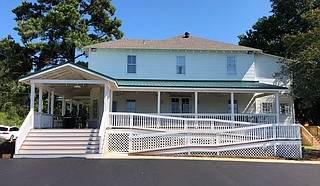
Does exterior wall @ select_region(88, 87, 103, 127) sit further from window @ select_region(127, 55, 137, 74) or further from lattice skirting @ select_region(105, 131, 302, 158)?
lattice skirting @ select_region(105, 131, 302, 158)

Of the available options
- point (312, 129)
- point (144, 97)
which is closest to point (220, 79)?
point (144, 97)

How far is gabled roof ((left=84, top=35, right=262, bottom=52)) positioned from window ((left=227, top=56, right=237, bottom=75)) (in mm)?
719

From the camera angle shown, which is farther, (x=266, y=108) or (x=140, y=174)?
(x=266, y=108)

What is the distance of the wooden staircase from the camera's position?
12.2 m

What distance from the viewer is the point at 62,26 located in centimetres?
2692

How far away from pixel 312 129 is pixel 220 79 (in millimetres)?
9210

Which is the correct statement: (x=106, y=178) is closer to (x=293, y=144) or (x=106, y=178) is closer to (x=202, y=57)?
(x=293, y=144)

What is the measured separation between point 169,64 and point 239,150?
8191 mm

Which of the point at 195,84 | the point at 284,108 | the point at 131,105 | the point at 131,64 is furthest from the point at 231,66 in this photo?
the point at 131,105

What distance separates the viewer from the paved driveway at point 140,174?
7628mm

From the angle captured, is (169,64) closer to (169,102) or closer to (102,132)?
(169,102)

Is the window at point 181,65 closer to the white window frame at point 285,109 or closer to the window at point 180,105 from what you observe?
the window at point 180,105

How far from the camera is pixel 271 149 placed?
14625 millimetres

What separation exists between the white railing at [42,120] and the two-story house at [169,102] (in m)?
0.05
